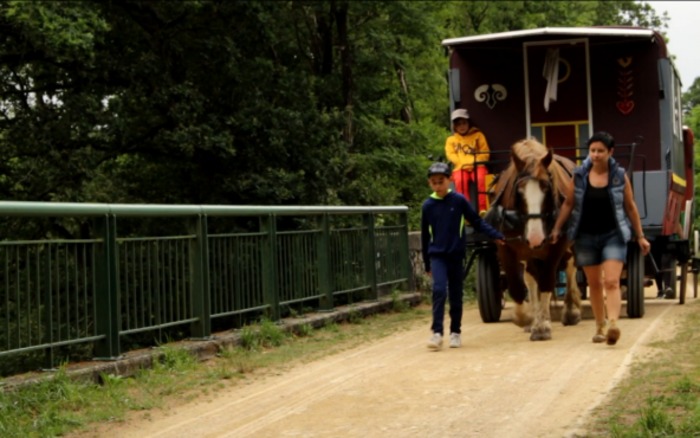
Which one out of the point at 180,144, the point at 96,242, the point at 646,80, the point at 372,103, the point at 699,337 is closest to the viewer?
the point at 96,242

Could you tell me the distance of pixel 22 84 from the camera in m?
23.7

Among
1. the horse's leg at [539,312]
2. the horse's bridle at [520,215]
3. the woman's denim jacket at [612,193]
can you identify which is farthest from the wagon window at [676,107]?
the woman's denim jacket at [612,193]

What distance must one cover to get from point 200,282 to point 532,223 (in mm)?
3280

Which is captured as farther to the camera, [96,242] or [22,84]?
[22,84]

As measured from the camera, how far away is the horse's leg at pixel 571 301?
14.1m

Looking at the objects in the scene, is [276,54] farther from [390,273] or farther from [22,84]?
[390,273]

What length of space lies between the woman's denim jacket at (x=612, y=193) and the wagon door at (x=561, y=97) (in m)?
4.47

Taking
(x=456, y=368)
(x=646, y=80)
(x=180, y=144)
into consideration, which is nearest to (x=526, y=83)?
(x=646, y=80)

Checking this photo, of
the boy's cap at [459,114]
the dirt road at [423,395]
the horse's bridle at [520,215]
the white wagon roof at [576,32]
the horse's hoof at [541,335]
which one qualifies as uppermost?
the white wagon roof at [576,32]

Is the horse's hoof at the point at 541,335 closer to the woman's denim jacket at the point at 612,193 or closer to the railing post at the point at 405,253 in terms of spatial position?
the woman's denim jacket at the point at 612,193

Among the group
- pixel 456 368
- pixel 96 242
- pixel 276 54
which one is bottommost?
pixel 456 368

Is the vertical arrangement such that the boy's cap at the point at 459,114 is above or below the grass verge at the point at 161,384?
above

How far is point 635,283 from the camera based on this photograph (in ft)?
48.1

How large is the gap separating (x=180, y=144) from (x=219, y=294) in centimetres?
1116
